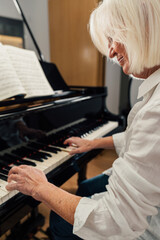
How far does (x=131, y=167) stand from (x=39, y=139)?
790mm

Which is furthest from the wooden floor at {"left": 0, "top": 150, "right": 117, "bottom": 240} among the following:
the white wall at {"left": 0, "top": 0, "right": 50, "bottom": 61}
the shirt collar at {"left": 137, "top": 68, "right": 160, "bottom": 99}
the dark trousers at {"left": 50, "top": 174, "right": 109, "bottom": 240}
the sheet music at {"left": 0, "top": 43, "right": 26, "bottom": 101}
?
the white wall at {"left": 0, "top": 0, "right": 50, "bottom": 61}

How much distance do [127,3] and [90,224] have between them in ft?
2.17

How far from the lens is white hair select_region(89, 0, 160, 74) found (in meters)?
0.52

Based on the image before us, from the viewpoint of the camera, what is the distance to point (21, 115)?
3.42ft

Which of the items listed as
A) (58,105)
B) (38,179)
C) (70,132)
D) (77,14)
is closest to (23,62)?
→ (58,105)

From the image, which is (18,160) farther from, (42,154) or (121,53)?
(121,53)

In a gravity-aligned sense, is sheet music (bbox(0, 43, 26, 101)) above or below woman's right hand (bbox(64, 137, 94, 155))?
above

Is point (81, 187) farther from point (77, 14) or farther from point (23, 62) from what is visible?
point (77, 14)

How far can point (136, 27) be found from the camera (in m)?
0.53

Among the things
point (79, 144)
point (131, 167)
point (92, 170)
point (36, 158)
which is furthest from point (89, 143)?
point (92, 170)

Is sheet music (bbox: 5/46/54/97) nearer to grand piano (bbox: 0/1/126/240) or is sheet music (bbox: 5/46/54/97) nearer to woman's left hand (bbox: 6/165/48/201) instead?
grand piano (bbox: 0/1/126/240)

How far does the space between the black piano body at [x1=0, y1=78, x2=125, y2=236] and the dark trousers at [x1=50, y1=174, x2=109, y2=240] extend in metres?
0.12

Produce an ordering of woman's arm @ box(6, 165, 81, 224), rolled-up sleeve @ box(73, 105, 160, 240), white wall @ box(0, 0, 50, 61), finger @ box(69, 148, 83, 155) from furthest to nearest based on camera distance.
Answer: white wall @ box(0, 0, 50, 61), finger @ box(69, 148, 83, 155), woman's arm @ box(6, 165, 81, 224), rolled-up sleeve @ box(73, 105, 160, 240)

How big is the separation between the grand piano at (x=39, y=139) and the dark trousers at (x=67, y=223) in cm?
13
